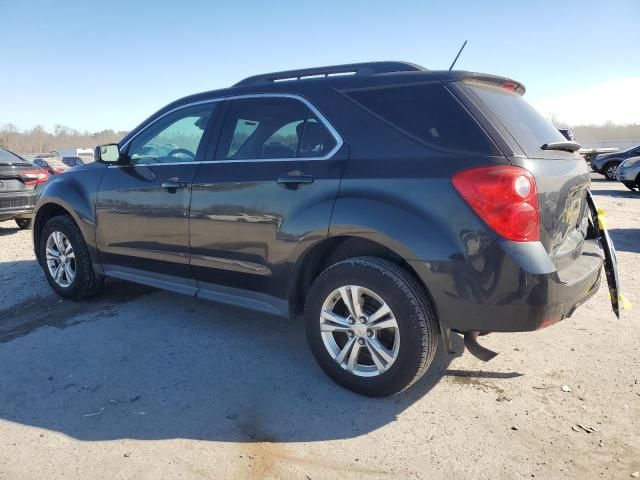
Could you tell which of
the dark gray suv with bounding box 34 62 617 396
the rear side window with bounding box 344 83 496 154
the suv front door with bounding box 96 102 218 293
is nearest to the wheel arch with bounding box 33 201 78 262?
the suv front door with bounding box 96 102 218 293

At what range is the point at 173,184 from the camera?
3844 millimetres

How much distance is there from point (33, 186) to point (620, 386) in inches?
352

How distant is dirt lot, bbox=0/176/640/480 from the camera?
2426mm

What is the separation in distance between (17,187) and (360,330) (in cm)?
768

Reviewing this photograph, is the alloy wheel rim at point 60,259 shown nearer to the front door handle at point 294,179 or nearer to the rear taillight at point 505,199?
the front door handle at point 294,179

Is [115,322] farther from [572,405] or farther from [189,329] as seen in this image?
[572,405]

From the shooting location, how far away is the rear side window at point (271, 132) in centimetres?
325

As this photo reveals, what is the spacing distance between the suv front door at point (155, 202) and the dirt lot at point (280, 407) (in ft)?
1.65

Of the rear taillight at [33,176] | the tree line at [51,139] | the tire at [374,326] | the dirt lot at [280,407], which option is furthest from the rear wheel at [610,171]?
the tree line at [51,139]

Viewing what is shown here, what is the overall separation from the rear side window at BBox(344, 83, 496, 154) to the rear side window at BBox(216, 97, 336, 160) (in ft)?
1.19

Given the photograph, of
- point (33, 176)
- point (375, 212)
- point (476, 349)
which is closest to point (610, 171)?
point (33, 176)

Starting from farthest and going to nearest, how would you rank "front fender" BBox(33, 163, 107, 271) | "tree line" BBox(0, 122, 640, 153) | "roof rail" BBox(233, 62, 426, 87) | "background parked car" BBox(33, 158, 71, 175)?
"tree line" BBox(0, 122, 640, 153) → "background parked car" BBox(33, 158, 71, 175) → "front fender" BBox(33, 163, 107, 271) → "roof rail" BBox(233, 62, 426, 87)

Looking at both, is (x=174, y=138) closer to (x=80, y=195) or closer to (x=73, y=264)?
(x=80, y=195)

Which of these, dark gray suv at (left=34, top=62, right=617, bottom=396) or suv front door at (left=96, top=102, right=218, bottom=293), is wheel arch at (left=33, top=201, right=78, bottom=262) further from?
dark gray suv at (left=34, top=62, right=617, bottom=396)
